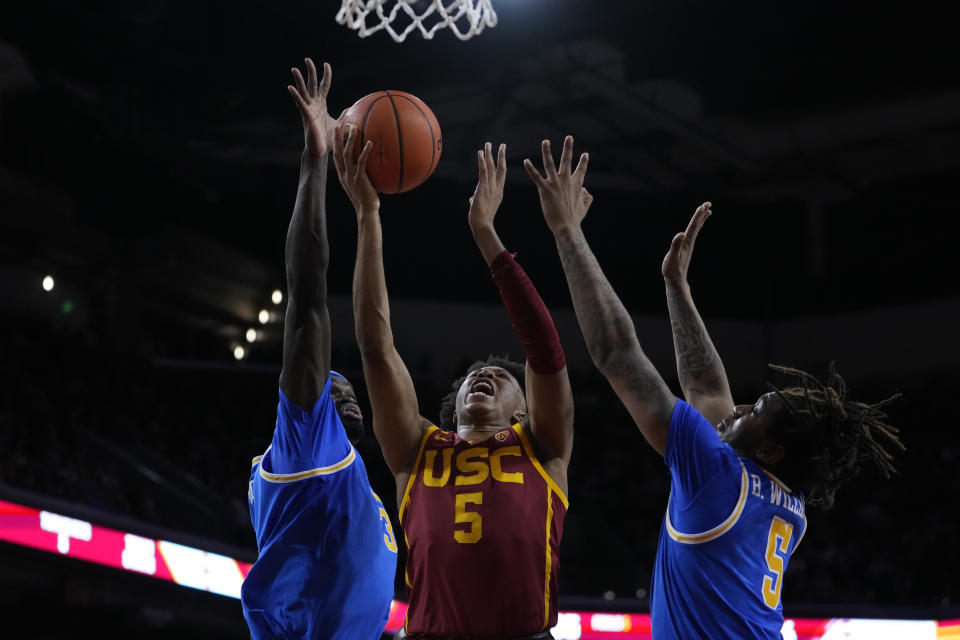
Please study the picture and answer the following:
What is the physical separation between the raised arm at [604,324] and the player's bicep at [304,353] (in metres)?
0.73

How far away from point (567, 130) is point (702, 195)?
2655 millimetres

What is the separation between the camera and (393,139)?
141 inches

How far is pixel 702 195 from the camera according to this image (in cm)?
1670

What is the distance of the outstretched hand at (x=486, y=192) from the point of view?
10.6 feet

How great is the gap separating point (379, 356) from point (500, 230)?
13.4 metres

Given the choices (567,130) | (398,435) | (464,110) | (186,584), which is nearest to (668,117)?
(567,130)

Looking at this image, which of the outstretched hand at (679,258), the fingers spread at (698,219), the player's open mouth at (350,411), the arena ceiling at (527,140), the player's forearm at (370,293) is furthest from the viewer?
the arena ceiling at (527,140)

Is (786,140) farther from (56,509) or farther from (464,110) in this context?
(56,509)

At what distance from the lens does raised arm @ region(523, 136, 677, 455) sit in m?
2.78

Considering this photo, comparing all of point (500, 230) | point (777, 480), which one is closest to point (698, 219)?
point (777, 480)

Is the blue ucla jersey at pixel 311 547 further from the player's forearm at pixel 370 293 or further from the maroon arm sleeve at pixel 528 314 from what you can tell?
the maroon arm sleeve at pixel 528 314

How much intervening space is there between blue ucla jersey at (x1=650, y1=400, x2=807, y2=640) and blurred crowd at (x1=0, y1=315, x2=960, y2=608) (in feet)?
25.7

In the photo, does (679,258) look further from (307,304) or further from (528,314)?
(307,304)

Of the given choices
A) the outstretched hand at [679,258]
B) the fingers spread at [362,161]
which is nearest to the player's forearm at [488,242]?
the fingers spread at [362,161]
